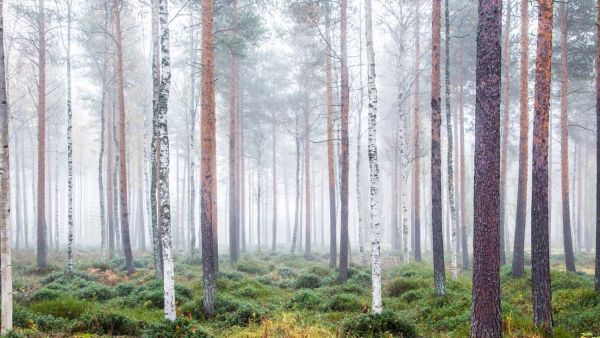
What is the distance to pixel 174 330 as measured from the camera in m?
8.51

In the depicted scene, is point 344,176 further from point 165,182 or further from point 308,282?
point 165,182

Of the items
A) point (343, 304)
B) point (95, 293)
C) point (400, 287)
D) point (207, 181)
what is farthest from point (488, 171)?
point (95, 293)

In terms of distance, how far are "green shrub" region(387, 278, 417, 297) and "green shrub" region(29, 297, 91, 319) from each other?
8.95m

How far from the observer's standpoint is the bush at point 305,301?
39.3 feet

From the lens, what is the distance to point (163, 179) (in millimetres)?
9625

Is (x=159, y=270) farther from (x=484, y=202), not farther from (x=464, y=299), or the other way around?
(x=484, y=202)

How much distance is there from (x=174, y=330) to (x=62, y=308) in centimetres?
340

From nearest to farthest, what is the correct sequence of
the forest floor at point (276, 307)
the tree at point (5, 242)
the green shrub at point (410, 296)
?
the tree at point (5, 242) < the forest floor at point (276, 307) < the green shrub at point (410, 296)

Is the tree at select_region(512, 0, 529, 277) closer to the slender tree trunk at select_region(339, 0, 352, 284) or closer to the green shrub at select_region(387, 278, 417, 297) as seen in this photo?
the green shrub at select_region(387, 278, 417, 297)

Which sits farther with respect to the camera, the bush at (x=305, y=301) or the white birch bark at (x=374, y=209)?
the bush at (x=305, y=301)

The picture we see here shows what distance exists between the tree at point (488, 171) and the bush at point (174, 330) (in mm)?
5176

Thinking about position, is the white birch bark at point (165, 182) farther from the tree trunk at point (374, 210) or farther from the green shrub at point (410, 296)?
the green shrub at point (410, 296)

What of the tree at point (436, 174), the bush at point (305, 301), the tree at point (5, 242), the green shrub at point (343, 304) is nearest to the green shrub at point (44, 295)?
the tree at point (5, 242)

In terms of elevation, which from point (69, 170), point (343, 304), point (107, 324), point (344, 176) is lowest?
point (343, 304)
